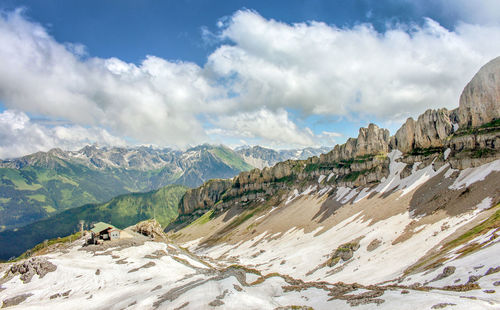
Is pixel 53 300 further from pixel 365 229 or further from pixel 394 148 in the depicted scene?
pixel 394 148

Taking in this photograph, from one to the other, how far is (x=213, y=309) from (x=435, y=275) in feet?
90.5

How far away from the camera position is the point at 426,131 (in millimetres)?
128500

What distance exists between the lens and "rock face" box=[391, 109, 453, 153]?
402 ft

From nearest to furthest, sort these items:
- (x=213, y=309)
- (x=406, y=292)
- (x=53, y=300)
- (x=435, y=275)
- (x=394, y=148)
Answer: (x=406, y=292)
(x=213, y=309)
(x=435, y=275)
(x=53, y=300)
(x=394, y=148)

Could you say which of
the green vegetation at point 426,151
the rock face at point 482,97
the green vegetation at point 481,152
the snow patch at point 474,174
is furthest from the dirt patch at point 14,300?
the rock face at point 482,97

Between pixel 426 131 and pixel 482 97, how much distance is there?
98.2 feet

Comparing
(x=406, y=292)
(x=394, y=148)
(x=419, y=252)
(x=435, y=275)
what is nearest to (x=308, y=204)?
(x=394, y=148)

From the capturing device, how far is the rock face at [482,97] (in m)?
96.6

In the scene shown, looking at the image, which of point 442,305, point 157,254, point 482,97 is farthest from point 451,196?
point 157,254

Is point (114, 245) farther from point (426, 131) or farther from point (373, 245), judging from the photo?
point (426, 131)

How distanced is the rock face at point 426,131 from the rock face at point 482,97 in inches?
578

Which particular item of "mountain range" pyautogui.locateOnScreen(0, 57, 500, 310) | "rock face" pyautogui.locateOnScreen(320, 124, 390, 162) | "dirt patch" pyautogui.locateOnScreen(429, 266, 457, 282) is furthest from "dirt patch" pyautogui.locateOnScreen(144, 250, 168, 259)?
"rock face" pyautogui.locateOnScreen(320, 124, 390, 162)

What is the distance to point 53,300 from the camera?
146 ft

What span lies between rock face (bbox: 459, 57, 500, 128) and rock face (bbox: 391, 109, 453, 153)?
14682 millimetres
